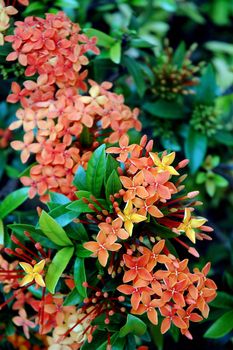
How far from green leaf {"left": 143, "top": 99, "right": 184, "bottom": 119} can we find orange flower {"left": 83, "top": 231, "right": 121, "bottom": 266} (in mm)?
739

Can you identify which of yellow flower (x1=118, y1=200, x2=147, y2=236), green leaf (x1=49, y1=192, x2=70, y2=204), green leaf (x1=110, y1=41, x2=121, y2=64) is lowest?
green leaf (x1=49, y1=192, x2=70, y2=204)

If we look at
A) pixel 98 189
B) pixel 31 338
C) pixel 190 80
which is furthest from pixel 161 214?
pixel 190 80

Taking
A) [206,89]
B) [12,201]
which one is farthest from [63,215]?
[206,89]

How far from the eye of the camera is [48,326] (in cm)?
142

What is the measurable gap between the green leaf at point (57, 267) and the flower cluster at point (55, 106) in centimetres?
16

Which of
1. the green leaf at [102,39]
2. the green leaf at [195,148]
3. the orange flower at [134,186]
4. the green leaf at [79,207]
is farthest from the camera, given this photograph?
the green leaf at [195,148]

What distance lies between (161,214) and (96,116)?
0.42m

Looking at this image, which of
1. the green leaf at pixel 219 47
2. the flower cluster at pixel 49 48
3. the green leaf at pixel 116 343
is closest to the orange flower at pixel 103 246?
the green leaf at pixel 116 343

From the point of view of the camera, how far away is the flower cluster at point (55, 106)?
142 centimetres

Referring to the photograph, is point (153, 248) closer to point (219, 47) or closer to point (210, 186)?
point (210, 186)

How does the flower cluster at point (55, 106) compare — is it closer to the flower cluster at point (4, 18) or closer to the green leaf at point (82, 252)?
the flower cluster at point (4, 18)

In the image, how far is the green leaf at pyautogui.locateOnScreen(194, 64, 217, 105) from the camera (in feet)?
6.29

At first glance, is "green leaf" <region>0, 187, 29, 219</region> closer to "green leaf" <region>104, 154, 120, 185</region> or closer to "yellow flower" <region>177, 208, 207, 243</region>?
"green leaf" <region>104, 154, 120, 185</region>

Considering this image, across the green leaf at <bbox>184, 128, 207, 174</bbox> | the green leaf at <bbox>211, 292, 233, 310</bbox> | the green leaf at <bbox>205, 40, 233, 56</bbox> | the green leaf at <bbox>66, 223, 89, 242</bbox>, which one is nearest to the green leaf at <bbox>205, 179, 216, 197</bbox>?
the green leaf at <bbox>184, 128, 207, 174</bbox>
